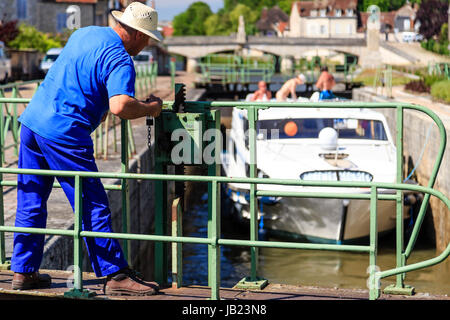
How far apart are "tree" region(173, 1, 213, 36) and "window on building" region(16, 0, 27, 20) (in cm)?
7953

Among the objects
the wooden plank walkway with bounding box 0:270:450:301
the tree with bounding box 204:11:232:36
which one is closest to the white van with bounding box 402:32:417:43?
the tree with bounding box 204:11:232:36

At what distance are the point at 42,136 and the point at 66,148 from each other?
0.52 ft

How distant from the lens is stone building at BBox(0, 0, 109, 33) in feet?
184

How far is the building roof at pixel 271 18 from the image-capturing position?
136750 mm

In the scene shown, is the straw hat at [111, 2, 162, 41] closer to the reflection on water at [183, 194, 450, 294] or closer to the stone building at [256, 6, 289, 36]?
the reflection on water at [183, 194, 450, 294]

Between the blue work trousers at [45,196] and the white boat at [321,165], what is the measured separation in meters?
6.88

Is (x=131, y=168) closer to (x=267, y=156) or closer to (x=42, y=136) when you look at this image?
(x=267, y=156)

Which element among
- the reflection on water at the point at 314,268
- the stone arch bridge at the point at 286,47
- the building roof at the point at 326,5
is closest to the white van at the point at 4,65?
the reflection on water at the point at 314,268

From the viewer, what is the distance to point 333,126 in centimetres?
1340

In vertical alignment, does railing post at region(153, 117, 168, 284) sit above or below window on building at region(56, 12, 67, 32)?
below

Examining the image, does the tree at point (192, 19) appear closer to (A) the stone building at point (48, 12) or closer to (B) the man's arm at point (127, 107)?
(A) the stone building at point (48, 12)

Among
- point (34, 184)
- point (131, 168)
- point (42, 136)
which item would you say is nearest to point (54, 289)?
point (34, 184)

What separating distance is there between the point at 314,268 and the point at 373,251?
7.70 meters
